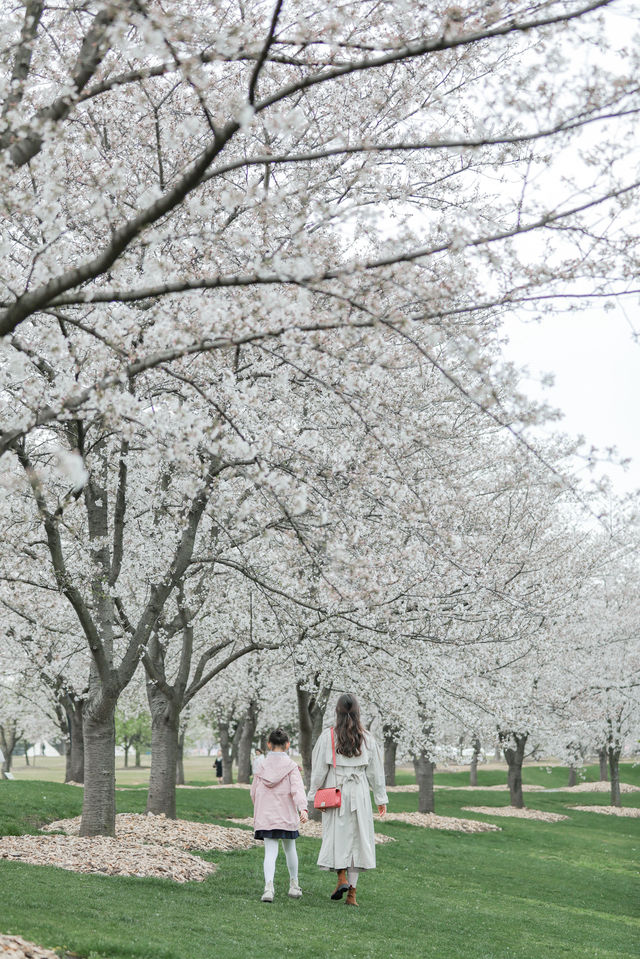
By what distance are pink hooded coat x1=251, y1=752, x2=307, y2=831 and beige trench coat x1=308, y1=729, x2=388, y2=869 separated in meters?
0.29

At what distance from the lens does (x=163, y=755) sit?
15602mm

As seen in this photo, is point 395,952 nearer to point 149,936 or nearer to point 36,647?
point 149,936

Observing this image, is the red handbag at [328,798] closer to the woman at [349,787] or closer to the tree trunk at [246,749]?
the woman at [349,787]

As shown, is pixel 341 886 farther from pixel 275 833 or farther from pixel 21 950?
pixel 21 950

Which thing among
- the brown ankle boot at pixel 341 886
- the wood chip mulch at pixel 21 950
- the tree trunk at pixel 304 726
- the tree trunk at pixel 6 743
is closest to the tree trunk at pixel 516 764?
the tree trunk at pixel 304 726

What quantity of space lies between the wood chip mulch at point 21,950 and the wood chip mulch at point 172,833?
6.76 m

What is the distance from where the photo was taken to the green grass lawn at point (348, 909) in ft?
23.4

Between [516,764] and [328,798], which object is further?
[516,764]

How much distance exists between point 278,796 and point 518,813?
22269 mm

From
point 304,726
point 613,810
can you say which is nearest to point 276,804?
point 304,726

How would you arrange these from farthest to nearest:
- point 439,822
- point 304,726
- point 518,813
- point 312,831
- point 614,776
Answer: point 614,776
point 518,813
point 439,822
point 304,726
point 312,831

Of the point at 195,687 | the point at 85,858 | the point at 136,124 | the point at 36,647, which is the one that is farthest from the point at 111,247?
the point at 36,647

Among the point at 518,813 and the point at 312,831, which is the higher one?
the point at 312,831

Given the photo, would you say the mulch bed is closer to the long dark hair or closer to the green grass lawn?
the green grass lawn
